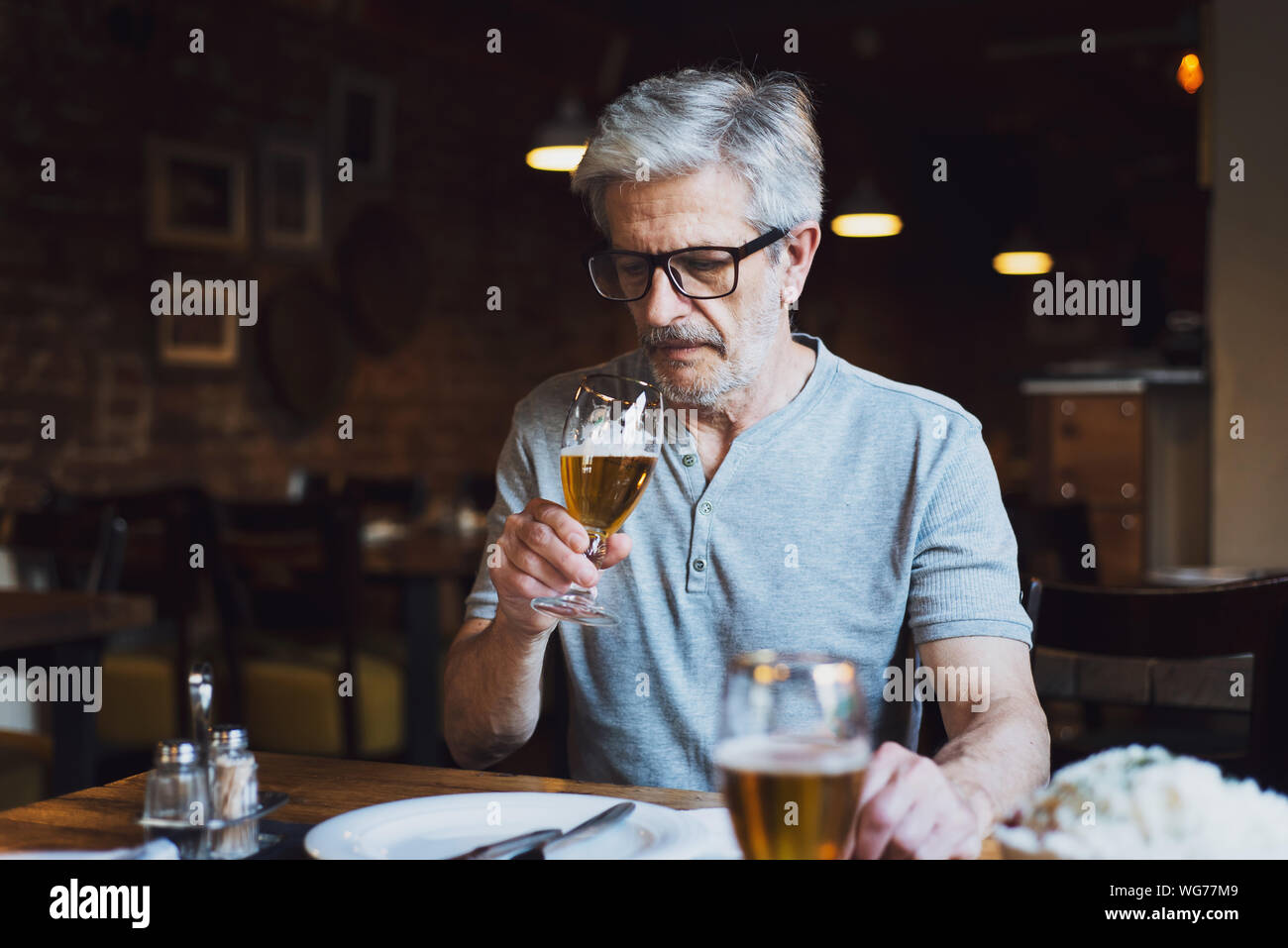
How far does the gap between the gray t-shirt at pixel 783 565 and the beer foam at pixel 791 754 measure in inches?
31.1

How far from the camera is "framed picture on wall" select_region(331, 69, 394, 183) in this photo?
570 cm

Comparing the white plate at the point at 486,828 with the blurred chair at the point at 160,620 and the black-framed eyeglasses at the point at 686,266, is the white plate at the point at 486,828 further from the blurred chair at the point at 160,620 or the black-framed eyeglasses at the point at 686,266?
the blurred chair at the point at 160,620

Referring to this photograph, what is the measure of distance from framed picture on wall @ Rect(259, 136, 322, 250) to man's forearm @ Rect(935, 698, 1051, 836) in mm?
4617

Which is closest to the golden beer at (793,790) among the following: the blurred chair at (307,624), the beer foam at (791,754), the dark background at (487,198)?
the beer foam at (791,754)

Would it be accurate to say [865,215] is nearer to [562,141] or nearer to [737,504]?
[562,141]

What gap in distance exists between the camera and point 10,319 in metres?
4.31

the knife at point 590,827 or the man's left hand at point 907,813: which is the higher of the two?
the man's left hand at point 907,813

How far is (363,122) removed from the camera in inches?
229

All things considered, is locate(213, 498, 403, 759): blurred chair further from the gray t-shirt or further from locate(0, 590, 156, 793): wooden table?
the gray t-shirt

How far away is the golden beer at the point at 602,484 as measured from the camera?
3.98 ft

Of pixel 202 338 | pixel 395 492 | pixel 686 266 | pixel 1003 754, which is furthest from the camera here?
pixel 202 338

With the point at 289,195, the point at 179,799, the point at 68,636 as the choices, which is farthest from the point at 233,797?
the point at 289,195

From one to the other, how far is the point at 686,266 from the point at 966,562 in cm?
45

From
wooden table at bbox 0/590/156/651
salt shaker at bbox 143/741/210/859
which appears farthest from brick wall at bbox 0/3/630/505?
salt shaker at bbox 143/741/210/859
